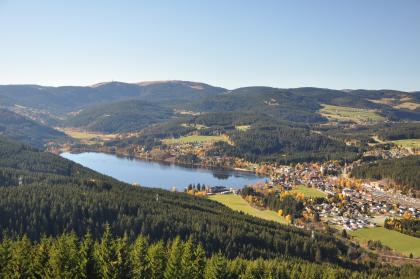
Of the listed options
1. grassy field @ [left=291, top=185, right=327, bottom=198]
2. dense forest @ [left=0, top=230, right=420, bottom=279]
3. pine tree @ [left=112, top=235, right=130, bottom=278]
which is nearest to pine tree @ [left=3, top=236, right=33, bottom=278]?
dense forest @ [left=0, top=230, right=420, bottom=279]

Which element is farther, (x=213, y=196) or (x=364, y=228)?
(x=213, y=196)

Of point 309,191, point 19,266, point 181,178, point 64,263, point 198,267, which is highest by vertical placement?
point 64,263

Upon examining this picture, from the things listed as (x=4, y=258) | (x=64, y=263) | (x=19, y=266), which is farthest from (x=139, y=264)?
(x=4, y=258)

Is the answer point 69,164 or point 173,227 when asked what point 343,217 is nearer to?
point 173,227

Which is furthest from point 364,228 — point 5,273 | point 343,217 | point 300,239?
point 5,273

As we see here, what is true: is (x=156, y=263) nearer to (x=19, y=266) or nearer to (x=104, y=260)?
(x=104, y=260)

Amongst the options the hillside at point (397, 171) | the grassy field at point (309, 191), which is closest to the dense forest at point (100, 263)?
the grassy field at point (309, 191)
